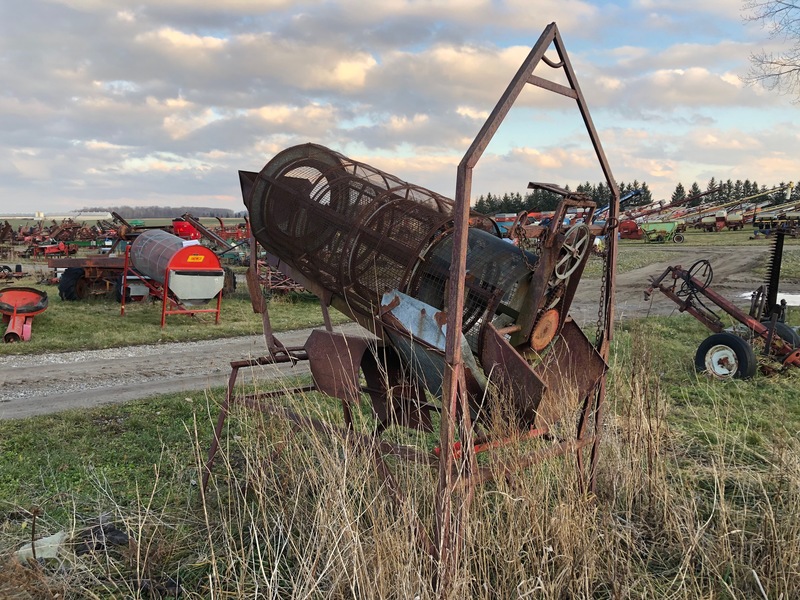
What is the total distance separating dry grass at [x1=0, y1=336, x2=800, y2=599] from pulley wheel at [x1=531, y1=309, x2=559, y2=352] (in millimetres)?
666

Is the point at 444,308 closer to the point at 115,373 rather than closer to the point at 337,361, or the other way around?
the point at 337,361

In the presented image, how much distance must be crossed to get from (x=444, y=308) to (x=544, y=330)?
0.61 metres

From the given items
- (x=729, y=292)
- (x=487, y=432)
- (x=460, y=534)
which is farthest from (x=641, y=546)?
(x=729, y=292)

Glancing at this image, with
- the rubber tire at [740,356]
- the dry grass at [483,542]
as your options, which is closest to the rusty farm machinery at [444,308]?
the dry grass at [483,542]

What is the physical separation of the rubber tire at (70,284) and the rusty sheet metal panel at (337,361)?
1398 cm

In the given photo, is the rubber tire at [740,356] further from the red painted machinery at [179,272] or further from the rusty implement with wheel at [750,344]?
the red painted machinery at [179,272]

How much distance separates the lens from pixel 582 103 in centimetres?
328

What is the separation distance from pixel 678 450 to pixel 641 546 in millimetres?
1850

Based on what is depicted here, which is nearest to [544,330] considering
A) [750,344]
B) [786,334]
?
[750,344]

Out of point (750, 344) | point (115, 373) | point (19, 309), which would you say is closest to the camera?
point (750, 344)

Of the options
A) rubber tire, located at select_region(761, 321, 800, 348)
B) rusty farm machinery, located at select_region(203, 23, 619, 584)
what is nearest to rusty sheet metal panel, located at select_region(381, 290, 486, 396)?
rusty farm machinery, located at select_region(203, 23, 619, 584)

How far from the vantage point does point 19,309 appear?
36.7 ft

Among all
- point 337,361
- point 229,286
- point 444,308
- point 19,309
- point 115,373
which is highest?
point 444,308

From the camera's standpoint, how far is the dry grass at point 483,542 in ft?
8.71
